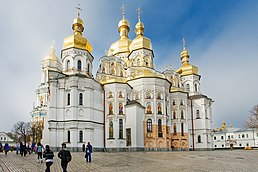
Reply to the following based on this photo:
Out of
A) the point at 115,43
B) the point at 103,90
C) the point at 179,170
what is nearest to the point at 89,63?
the point at 103,90

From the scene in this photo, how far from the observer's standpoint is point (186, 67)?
58094 mm

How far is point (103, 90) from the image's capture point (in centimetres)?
4059

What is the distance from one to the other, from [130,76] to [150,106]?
694 cm

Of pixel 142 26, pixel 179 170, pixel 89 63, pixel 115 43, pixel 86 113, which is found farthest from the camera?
pixel 115 43

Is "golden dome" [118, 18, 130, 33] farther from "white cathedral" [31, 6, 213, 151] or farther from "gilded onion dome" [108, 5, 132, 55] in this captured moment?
"white cathedral" [31, 6, 213, 151]

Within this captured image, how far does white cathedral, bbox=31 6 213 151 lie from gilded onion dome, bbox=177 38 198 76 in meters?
5.60

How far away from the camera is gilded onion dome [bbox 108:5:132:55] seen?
5644 centimetres

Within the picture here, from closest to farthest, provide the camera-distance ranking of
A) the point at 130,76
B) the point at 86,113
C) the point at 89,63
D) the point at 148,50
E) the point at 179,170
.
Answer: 1. the point at 179,170
2. the point at 86,113
3. the point at 89,63
4. the point at 130,76
5. the point at 148,50

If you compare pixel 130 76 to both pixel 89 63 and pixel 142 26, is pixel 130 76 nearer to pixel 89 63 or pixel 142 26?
pixel 89 63

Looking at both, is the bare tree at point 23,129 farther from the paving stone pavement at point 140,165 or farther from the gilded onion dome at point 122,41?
the paving stone pavement at point 140,165

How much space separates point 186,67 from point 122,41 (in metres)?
15.2

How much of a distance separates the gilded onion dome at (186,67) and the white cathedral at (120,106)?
5604 millimetres

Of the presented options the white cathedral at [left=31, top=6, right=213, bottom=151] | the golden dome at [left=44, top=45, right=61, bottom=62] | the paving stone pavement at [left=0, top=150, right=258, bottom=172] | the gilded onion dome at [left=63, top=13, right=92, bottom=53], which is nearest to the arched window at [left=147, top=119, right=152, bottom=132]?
the white cathedral at [left=31, top=6, right=213, bottom=151]

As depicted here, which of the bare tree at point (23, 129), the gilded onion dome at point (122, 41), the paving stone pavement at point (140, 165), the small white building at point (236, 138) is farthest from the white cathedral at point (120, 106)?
the small white building at point (236, 138)
